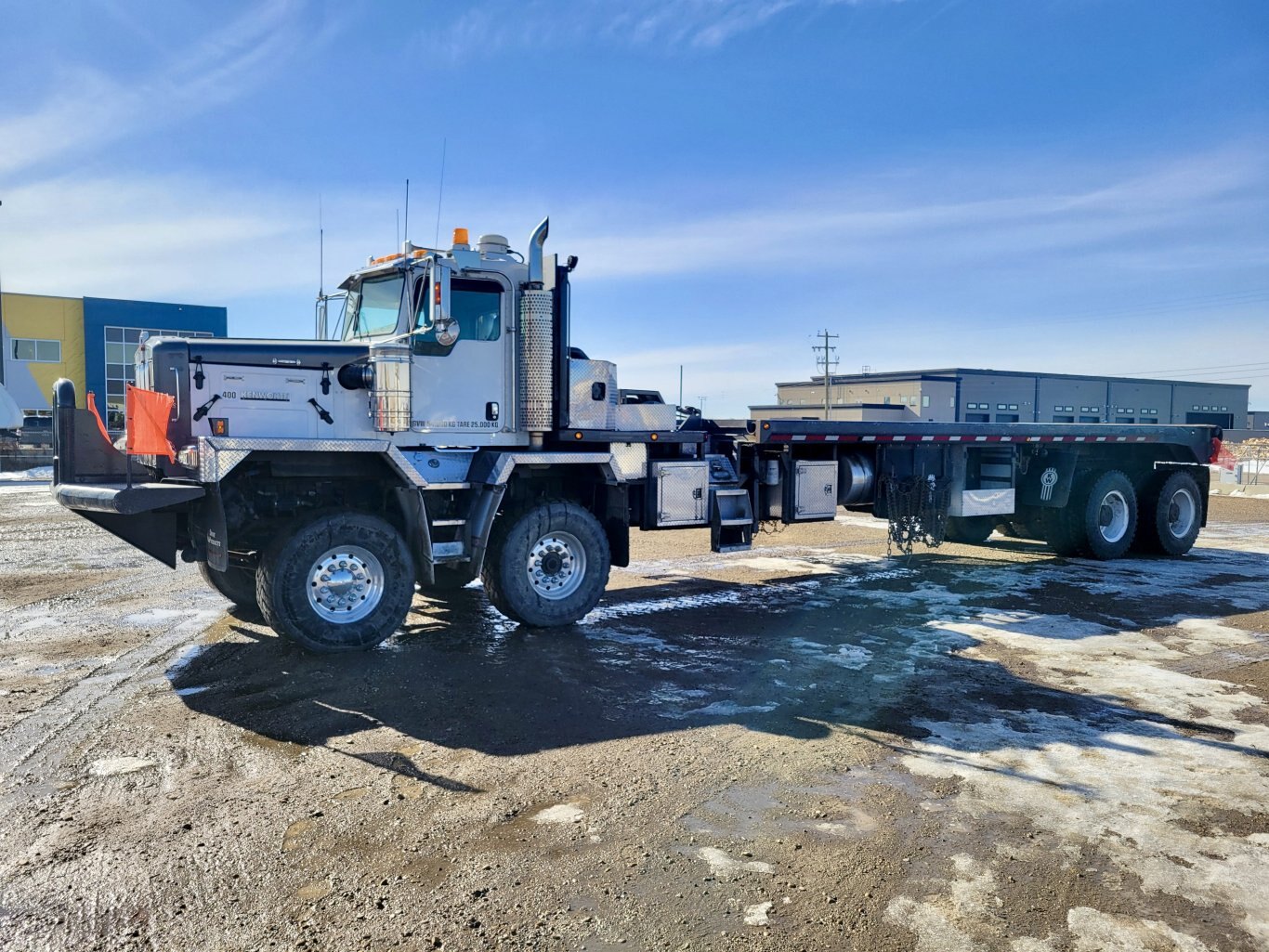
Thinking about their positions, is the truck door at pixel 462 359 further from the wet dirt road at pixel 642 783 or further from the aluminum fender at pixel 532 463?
the wet dirt road at pixel 642 783

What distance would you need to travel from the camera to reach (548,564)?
875 cm

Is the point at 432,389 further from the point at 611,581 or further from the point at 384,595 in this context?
the point at 611,581

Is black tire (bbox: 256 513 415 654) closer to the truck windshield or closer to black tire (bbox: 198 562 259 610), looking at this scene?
black tire (bbox: 198 562 259 610)

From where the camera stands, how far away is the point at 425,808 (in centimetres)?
462

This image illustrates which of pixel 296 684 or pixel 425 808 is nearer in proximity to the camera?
pixel 425 808

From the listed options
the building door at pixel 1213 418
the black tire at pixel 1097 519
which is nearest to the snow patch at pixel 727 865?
the black tire at pixel 1097 519

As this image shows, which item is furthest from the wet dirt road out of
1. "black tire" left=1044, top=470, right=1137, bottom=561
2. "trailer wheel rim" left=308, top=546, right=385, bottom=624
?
"black tire" left=1044, top=470, right=1137, bottom=561

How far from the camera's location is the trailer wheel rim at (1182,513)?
1422 centimetres

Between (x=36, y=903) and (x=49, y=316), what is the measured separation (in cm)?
4962

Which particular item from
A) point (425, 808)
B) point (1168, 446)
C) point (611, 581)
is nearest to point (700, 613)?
point (611, 581)

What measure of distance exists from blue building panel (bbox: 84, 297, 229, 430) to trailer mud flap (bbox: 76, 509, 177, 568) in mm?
41380

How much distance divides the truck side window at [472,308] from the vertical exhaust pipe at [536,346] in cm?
24

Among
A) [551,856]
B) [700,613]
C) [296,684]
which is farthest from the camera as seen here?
[700,613]

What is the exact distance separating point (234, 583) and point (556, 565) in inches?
123
